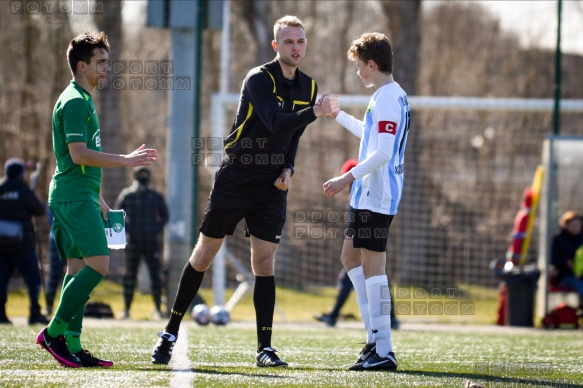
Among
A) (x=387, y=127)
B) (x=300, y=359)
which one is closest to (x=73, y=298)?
(x=300, y=359)

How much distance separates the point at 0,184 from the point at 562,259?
21.8ft

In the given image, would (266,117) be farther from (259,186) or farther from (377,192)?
(377,192)

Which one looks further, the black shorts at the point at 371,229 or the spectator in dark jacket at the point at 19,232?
the spectator in dark jacket at the point at 19,232

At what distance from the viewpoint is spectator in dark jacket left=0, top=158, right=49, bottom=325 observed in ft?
34.8

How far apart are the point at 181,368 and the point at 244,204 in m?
1.09

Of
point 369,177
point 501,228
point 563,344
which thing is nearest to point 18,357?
point 369,177

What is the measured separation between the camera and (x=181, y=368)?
19.2ft

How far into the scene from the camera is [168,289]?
11383mm

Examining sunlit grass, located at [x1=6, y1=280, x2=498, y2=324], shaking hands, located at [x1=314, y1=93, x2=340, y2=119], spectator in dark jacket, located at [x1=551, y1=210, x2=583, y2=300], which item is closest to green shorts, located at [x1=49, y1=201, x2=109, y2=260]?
shaking hands, located at [x1=314, y1=93, x2=340, y2=119]

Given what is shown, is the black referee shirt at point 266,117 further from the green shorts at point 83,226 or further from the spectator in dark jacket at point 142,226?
the spectator in dark jacket at point 142,226

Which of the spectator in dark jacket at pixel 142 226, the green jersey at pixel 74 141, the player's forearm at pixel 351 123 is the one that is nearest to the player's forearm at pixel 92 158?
the green jersey at pixel 74 141

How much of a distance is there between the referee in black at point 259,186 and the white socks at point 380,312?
2.03ft

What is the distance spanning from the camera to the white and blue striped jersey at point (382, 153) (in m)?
5.87

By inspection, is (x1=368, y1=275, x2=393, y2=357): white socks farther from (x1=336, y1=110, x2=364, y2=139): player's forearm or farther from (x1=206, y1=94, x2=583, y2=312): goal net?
(x1=206, y1=94, x2=583, y2=312): goal net
